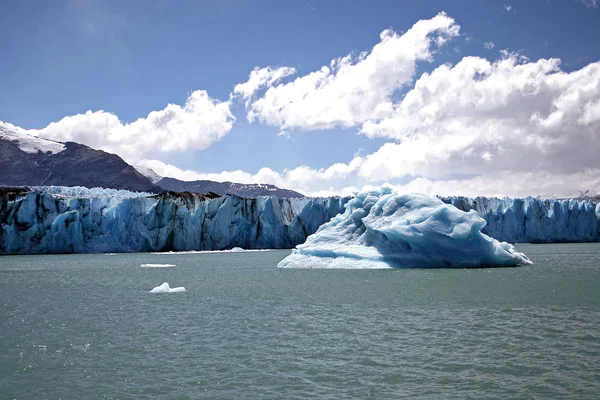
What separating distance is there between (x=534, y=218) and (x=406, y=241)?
3589 centimetres

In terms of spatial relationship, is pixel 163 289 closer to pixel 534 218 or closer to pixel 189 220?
pixel 189 220

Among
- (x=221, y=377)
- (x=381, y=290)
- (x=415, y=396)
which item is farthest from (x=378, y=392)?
(x=381, y=290)

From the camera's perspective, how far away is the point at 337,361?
22.2 ft

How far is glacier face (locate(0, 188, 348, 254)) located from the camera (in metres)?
40.5

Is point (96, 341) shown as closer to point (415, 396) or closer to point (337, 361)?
point (337, 361)

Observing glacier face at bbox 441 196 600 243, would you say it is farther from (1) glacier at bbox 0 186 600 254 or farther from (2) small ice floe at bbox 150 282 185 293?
(2) small ice floe at bbox 150 282 185 293

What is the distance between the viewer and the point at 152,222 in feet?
142

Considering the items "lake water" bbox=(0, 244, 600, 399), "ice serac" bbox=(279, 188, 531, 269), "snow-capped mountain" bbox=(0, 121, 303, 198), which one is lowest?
"lake water" bbox=(0, 244, 600, 399)

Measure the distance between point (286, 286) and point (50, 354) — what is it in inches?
338

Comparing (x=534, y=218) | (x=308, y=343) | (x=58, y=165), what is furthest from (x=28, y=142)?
(x=308, y=343)

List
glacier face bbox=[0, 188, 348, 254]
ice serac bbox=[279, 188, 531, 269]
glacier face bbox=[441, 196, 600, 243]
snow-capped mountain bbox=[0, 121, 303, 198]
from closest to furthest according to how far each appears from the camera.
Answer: ice serac bbox=[279, 188, 531, 269]
glacier face bbox=[0, 188, 348, 254]
glacier face bbox=[441, 196, 600, 243]
snow-capped mountain bbox=[0, 121, 303, 198]

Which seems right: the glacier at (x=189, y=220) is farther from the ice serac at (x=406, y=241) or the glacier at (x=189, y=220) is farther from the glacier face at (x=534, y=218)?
the ice serac at (x=406, y=241)

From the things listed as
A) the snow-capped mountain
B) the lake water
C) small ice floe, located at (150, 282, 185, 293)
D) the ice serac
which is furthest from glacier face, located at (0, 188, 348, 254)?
the snow-capped mountain

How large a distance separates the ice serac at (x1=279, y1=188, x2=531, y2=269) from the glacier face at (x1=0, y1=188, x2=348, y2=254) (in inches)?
902
